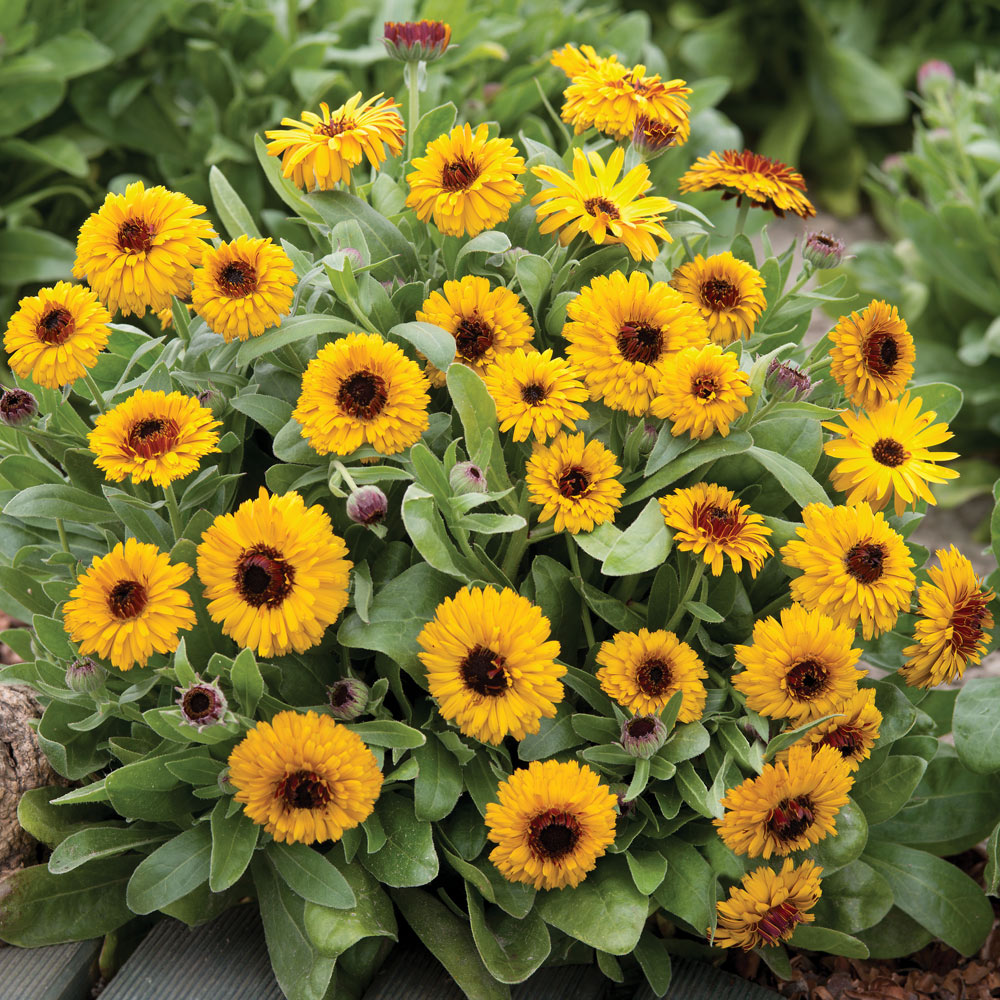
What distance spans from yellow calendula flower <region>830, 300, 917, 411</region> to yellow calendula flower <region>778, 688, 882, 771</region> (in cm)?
38

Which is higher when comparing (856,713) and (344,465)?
(344,465)

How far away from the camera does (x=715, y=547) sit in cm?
134

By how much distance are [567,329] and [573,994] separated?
0.91 metres

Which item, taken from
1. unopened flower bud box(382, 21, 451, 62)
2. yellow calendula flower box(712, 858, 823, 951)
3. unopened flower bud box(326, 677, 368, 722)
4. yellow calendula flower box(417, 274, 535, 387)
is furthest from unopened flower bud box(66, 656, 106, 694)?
unopened flower bud box(382, 21, 451, 62)

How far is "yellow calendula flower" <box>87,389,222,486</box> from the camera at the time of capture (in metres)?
1.32

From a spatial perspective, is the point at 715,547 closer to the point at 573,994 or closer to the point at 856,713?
the point at 856,713

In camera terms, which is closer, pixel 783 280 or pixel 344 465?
pixel 344 465

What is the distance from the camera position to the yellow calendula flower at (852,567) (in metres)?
1.36

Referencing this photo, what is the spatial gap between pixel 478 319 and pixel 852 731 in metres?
0.73

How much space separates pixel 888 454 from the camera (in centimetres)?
145

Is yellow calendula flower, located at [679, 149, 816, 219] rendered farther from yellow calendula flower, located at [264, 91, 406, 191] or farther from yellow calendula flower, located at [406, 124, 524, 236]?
yellow calendula flower, located at [264, 91, 406, 191]

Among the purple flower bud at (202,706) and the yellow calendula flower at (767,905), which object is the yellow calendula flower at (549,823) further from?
the purple flower bud at (202,706)

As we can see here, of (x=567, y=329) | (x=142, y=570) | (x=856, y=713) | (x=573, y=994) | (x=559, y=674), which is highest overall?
(x=567, y=329)

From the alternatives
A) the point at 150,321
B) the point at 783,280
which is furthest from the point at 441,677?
the point at 150,321
